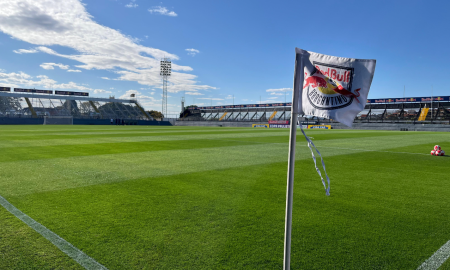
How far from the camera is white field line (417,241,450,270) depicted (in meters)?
2.83

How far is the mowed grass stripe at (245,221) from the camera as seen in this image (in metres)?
2.98

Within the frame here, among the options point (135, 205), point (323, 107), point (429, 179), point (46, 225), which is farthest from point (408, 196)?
point (46, 225)

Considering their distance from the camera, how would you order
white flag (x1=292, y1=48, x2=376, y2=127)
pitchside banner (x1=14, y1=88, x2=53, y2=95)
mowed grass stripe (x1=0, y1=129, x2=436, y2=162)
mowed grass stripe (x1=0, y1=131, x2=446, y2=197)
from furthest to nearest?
1. pitchside banner (x1=14, y1=88, x2=53, y2=95)
2. mowed grass stripe (x1=0, y1=129, x2=436, y2=162)
3. mowed grass stripe (x1=0, y1=131, x2=446, y2=197)
4. white flag (x1=292, y1=48, x2=376, y2=127)

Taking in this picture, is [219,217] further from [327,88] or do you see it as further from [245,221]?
[327,88]

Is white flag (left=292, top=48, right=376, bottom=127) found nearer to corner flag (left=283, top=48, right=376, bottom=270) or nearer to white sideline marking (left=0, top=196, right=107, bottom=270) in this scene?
corner flag (left=283, top=48, right=376, bottom=270)

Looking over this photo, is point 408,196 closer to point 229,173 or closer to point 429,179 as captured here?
point 429,179

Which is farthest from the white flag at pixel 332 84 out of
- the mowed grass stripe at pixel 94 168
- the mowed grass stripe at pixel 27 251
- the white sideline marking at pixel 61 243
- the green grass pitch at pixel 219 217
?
the mowed grass stripe at pixel 94 168

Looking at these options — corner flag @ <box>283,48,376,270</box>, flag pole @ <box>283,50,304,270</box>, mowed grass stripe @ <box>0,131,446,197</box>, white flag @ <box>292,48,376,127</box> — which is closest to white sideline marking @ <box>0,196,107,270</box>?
mowed grass stripe @ <box>0,131,446,197</box>

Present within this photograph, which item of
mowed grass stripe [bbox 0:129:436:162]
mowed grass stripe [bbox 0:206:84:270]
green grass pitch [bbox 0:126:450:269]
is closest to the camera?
mowed grass stripe [bbox 0:206:84:270]

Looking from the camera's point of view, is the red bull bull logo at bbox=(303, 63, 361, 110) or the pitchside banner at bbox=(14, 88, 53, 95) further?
the pitchside banner at bbox=(14, 88, 53, 95)

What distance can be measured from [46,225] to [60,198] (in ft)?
A: 4.31

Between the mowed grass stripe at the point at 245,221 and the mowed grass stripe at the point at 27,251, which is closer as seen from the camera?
the mowed grass stripe at the point at 27,251

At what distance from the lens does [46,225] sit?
3752 millimetres

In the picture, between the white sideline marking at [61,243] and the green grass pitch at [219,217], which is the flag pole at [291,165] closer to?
the green grass pitch at [219,217]
